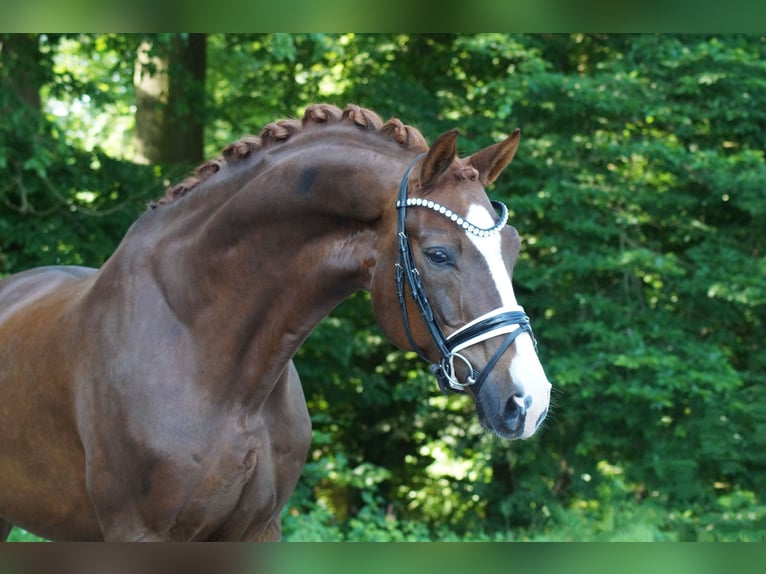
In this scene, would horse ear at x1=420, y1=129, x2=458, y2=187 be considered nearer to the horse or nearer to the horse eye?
the horse

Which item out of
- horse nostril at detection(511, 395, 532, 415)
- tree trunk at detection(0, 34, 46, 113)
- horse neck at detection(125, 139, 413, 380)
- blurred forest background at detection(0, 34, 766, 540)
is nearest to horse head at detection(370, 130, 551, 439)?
horse nostril at detection(511, 395, 532, 415)

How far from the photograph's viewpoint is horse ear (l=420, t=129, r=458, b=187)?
2.39m

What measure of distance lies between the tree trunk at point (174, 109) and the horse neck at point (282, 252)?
6.67m

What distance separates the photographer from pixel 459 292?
92.4 inches

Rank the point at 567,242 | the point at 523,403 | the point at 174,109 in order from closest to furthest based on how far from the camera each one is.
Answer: the point at 523,403 → the point at 567,242 → the point at 174,109

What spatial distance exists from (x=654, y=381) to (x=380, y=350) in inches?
122

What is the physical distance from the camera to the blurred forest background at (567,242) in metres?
7.79

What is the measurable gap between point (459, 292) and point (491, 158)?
0.52m

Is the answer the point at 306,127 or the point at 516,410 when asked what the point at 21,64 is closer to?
the point at 306,127

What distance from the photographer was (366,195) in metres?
2.59

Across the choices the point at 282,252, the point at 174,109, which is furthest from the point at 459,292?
the point at 174,109

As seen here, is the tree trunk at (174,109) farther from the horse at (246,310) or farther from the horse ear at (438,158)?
the horse ear at (438,158)

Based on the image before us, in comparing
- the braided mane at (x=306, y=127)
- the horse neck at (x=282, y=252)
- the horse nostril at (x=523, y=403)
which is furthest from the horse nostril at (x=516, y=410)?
the braided mane at (x=306, y=127)

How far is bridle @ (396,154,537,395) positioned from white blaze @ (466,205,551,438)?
0.07 ft
